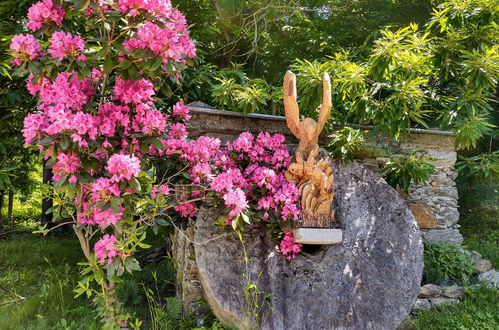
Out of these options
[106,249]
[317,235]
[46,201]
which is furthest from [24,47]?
[46,201]

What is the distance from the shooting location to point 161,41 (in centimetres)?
244

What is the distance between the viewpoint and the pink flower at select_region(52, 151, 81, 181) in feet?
7.84

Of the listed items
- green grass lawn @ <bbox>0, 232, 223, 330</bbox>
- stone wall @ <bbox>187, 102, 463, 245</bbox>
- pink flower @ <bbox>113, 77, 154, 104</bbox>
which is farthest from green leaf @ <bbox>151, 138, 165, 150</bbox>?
stone wall @ <bbox>187, 102, 463, 245</bbox>

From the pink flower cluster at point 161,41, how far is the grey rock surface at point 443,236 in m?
3.55

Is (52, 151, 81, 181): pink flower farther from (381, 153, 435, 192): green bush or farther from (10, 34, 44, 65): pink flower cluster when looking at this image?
(381, 153, 435, 192): green bush

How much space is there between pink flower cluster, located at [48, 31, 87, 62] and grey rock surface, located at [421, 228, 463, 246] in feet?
13.2

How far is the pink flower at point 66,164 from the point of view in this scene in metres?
2.39

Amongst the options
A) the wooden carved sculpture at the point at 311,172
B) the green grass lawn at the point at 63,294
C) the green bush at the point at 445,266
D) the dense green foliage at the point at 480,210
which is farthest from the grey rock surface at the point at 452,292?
the dense green foliage at the point at 480,210

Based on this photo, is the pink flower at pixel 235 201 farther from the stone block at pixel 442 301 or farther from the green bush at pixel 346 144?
the stone block at pixel 442 301

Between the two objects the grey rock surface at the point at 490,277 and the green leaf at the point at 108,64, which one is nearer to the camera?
the green leaf at the point at 108,64

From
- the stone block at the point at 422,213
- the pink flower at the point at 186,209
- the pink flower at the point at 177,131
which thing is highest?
the pink flower at the point at 177,131

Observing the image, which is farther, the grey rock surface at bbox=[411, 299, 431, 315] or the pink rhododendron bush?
the grey rock surface at bbox=[411, 299, 431, 315]

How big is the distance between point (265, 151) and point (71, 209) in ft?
5.32

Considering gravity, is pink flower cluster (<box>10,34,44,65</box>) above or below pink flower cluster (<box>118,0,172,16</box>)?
below
